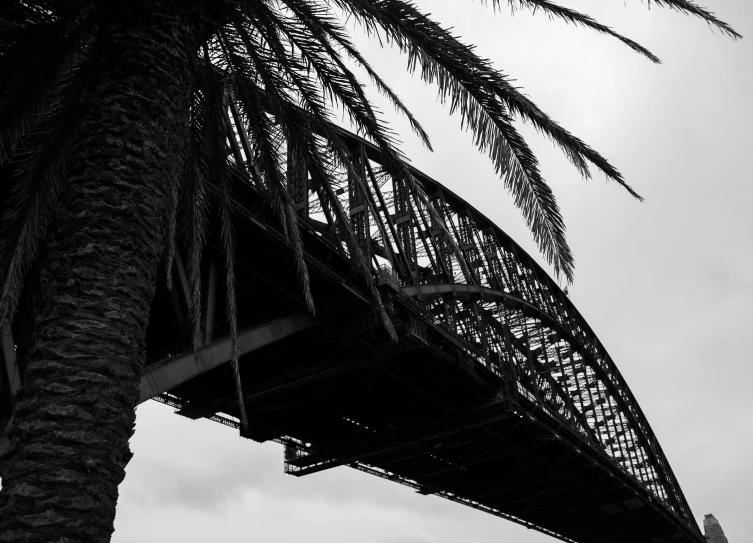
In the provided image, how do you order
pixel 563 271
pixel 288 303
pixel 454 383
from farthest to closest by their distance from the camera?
pixel 454 383 < pixel 288 303 < pixel 563 271

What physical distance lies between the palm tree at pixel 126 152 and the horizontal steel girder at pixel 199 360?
18.3 ft

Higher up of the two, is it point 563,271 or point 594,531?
point 594,531

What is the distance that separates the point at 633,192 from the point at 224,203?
17.2 feet

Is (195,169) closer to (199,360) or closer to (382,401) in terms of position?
(199,360)

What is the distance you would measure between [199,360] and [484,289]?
22.9 metres

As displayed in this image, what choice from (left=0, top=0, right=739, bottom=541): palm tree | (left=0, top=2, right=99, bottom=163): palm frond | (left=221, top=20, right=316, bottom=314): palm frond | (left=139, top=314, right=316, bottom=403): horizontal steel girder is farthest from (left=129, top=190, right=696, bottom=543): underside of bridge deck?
(left=0, top=2, right=99, bottom=163): palm frond

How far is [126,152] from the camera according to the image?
6.74m

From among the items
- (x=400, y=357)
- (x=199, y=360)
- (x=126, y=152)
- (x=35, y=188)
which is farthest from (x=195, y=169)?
(x=400, y=357)

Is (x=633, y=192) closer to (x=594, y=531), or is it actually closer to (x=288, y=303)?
(x=288, y=303)

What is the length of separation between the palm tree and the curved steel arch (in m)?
1.38

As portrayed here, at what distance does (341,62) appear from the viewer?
10.2 m

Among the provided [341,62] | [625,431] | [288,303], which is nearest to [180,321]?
[288,303]

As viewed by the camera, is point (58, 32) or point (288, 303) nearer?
point (58, 32)

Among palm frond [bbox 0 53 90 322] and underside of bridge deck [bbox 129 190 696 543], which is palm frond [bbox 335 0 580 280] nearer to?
palm frond [bbox 0 53 90 322]
